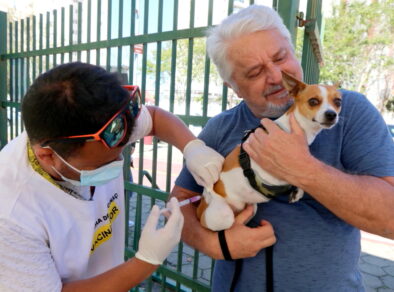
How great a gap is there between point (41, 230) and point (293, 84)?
116 cm

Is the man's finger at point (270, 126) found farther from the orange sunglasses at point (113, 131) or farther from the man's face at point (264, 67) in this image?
the orange sunglasses at point (113, 131)

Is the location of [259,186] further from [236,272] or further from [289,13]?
[289,13]

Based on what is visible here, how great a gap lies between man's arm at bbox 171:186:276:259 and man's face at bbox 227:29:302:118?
502 millimetres

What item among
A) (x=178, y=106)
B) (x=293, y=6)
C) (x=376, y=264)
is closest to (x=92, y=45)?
(x=178, y=106)

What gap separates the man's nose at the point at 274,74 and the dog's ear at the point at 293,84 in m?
0.12

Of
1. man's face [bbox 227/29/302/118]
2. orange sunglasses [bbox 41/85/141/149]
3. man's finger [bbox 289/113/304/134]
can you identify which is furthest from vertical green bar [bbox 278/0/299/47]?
orange sunglasses [bbox 41/85/141/149]

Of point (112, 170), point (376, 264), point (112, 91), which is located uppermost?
point (112, 91)

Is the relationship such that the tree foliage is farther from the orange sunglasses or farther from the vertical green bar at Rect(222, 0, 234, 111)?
the orange sunglasses

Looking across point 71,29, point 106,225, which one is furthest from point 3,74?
point 106,225

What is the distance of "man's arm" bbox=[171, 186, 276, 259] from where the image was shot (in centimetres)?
134

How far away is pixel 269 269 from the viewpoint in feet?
4.52

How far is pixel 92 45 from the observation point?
2.93 meters

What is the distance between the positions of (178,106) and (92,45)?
1098 mm

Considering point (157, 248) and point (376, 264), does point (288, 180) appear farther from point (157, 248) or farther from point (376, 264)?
point (376, 264)
